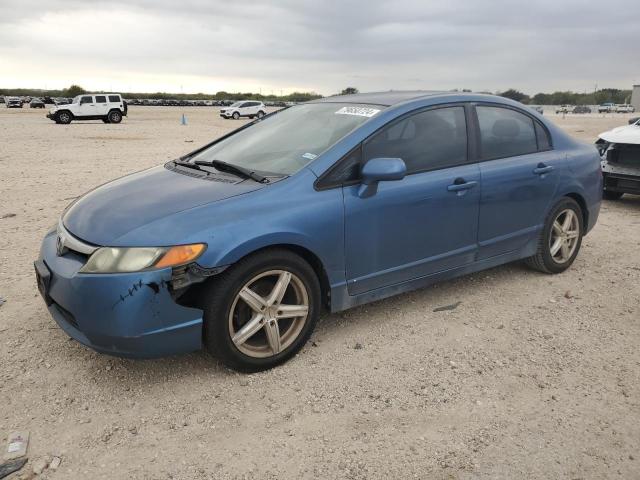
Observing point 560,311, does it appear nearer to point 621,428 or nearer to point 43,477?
A: point 621,428

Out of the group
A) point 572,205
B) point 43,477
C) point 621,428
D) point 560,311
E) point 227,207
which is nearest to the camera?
point 43,477

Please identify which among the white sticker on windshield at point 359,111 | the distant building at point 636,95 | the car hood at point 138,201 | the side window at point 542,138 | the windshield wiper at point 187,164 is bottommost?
the car hood at point 138,201

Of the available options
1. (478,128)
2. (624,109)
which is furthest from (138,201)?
(624,109)

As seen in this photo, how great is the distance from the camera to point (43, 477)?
2.34m

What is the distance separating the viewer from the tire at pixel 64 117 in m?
29.8

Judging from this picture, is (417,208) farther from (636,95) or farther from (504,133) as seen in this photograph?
(636,95)

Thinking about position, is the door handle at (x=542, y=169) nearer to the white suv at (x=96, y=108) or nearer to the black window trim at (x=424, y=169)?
the black window trim at (x=424, y=169)

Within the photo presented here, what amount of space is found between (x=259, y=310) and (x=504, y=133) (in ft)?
8.32

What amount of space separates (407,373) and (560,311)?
160 cm

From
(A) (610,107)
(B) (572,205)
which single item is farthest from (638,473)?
(A) (610,107)

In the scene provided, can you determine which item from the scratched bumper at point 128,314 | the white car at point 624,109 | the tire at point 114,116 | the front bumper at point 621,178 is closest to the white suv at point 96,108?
the tire at point 114,116

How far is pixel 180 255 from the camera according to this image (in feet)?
9.06

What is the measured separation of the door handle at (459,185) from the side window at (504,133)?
339mm

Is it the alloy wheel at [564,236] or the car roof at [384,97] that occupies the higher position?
the car roof at [384,97]
